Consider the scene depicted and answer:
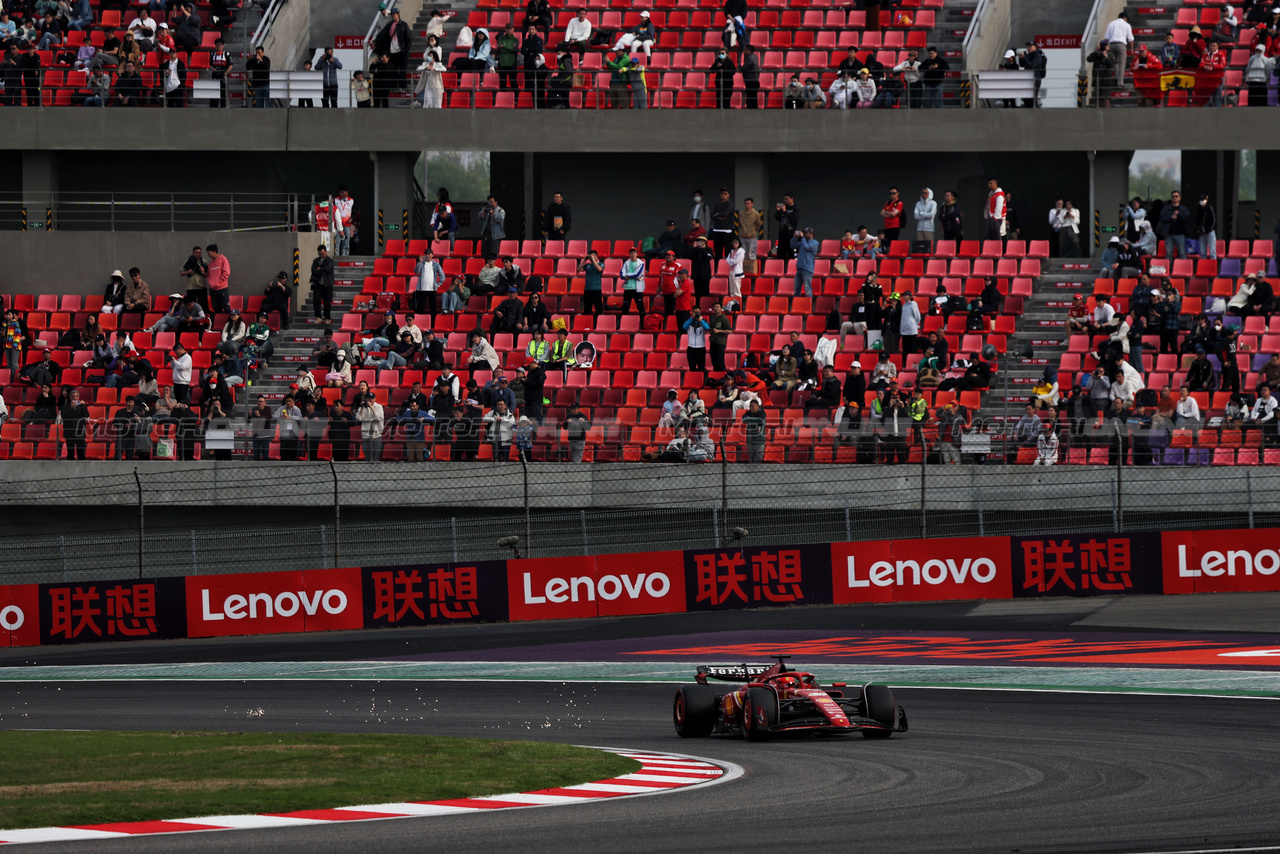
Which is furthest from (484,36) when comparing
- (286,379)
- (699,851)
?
(699,851)

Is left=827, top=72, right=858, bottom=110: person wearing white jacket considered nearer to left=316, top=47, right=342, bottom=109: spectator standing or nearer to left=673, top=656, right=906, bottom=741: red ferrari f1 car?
left=316, top=47, right=342, bottom=109: spectator standing

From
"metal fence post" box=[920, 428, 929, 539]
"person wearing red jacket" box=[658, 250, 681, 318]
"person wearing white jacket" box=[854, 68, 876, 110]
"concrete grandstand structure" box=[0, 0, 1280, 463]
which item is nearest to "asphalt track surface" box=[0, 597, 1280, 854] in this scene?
"metal fence post" box=[920, 428, 929, 539]

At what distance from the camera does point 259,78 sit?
32219 mm

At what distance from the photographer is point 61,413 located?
82.7ft

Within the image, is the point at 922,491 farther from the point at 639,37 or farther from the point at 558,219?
the point at 639,37

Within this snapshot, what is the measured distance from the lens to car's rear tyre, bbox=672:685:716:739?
493 inches

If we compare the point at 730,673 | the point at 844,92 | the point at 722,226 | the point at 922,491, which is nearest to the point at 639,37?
the point at 844,92

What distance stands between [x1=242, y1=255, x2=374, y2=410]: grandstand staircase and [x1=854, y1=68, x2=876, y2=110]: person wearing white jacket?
9053mm

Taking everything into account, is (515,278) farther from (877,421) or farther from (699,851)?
(699,851)

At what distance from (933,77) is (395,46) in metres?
9.74

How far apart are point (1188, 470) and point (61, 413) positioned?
1550cm

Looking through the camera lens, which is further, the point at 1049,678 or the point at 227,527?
the point at 227,527

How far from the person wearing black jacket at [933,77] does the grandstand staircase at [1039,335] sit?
3.80 metres

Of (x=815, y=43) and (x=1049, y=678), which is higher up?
(x=815, y=43)
